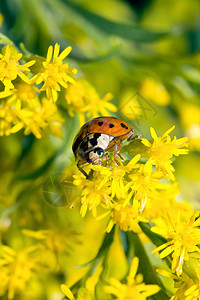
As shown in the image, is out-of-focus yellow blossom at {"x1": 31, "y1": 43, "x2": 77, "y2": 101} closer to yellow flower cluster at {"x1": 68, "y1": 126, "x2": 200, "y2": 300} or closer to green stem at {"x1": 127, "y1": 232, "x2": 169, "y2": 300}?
yellow flower cluster at {"x1": 68, "y1": 126, "x2": 200, "y2": 300}

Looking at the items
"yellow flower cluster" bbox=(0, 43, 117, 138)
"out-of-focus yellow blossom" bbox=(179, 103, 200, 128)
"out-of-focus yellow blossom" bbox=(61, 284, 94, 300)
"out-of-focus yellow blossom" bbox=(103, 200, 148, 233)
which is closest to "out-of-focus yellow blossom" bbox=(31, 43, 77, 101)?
"yellow flower cluster" bbox=(0, 43, 117, 138)

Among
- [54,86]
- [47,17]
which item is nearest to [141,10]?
[47,17]

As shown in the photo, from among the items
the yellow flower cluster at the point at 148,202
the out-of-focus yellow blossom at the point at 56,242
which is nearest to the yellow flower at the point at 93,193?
the yellow flower cluster at the point at 148,202

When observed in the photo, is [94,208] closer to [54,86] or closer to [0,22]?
[54,86]

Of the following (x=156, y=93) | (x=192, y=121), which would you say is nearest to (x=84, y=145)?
(x=156, y=93)

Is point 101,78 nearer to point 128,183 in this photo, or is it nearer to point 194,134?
point 194,134

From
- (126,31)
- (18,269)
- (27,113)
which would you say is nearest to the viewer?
(27,113)
